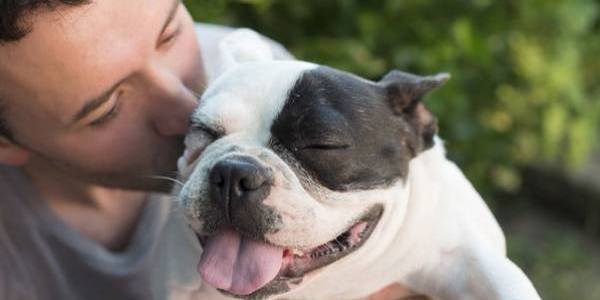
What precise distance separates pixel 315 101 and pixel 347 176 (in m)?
0.14

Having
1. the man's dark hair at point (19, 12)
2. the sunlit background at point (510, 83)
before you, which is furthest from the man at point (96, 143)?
the sunlit background at point (510, 83)

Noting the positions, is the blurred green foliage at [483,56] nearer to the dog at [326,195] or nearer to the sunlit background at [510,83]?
the sunlit background at [510,83]

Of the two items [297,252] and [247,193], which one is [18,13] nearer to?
[247,193]

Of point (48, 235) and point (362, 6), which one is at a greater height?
point (362, 6)

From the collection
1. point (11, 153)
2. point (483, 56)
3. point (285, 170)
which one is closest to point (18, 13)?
point (11, 153)

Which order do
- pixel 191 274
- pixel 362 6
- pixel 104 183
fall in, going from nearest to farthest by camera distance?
pixel 191 274
pixel 104 183
pixel 362 6

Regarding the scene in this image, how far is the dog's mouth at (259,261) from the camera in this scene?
135cm

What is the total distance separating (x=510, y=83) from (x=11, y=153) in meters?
1.86

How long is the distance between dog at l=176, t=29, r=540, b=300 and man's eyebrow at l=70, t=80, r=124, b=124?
6.5 inches

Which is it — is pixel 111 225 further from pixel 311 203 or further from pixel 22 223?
pixel 311 203

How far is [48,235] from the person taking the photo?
1.84 meters

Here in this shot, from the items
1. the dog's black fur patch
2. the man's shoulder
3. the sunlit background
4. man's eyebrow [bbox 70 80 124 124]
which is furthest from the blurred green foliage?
the dog's black fur patch

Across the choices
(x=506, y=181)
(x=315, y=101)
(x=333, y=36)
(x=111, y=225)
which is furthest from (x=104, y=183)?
(x=506, y=181)

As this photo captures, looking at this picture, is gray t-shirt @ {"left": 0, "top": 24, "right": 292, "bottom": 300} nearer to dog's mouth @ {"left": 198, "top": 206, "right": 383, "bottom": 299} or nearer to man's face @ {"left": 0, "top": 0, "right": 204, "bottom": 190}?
man's face @ {"left": 0, "top": 0, "right": 204, "bottom": 190}
